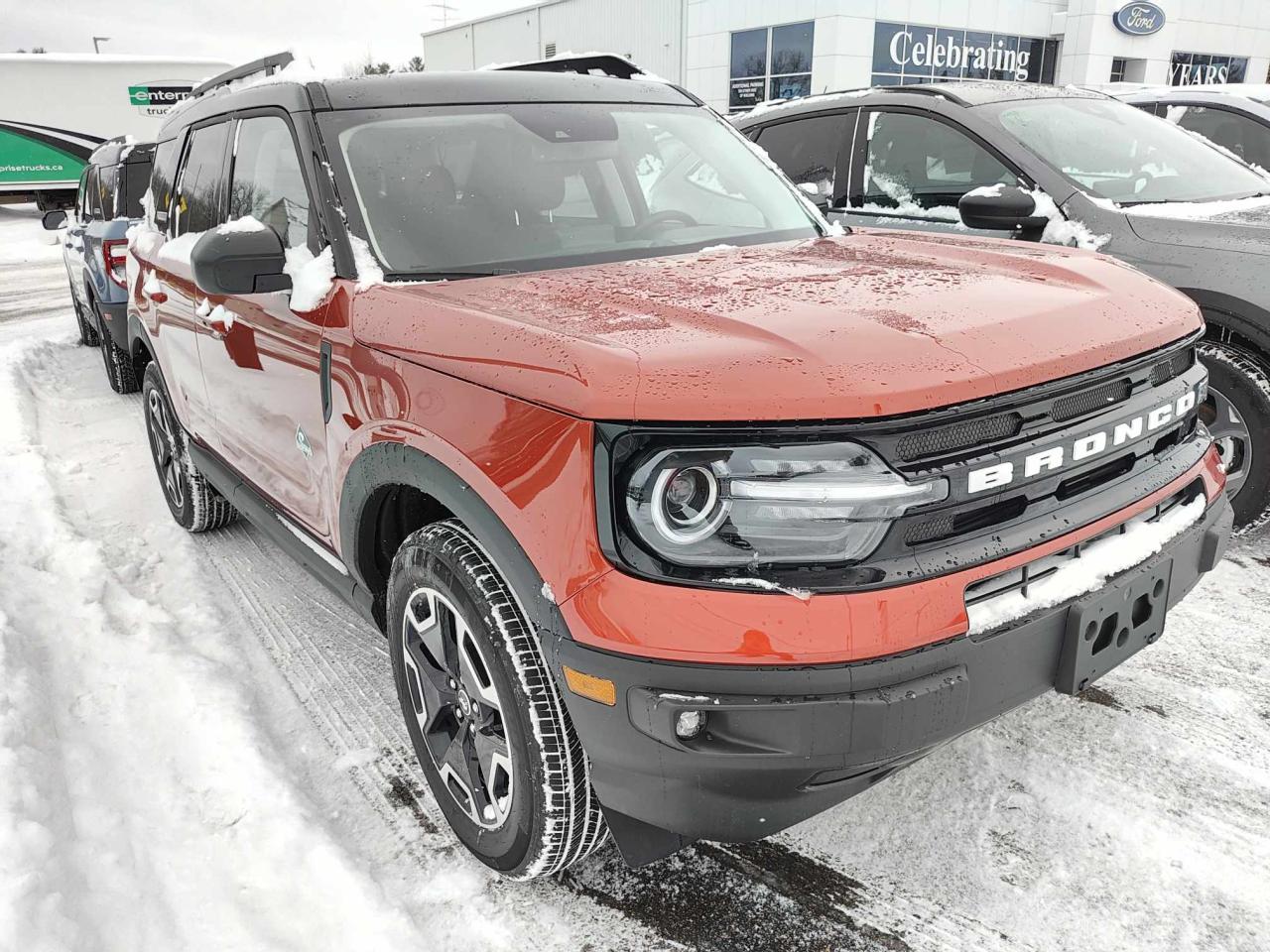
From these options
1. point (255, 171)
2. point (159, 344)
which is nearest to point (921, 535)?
point (255, 171)

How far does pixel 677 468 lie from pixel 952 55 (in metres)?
26.5

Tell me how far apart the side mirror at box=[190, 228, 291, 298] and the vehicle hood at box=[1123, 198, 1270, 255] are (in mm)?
3316

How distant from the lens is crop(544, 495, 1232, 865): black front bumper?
1584 millimetres

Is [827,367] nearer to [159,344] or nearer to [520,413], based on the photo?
[520,413]

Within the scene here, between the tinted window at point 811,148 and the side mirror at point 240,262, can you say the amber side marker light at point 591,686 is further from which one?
the tinted window at point 811,148

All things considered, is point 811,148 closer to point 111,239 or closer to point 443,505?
point 443,505

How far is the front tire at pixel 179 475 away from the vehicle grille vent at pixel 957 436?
331 centimetres

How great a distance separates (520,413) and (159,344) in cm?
317

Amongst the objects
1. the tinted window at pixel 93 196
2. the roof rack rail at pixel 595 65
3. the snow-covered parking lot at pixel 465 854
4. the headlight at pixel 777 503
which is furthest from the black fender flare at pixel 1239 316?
the tinted window at pixel 93 196

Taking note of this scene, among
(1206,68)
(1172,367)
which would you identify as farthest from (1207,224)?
(1206,68)

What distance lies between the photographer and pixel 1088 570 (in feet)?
6.11

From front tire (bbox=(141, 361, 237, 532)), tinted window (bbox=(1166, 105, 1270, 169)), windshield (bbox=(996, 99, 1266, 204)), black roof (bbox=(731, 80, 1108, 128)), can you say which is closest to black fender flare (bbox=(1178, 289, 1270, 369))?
windshield (bbox=(996, 99, 1266, 204))

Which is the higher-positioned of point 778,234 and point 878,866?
point 778,234

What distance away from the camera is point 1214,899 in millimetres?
2080
